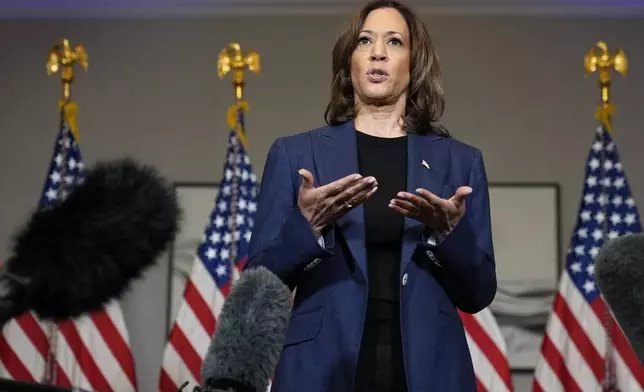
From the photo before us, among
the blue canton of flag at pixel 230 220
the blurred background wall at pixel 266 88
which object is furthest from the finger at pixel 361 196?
the blurred background wall at pixel 266 88

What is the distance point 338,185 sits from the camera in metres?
1.71

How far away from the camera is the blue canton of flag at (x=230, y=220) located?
4453 mm

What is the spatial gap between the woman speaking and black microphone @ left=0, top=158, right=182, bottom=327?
0.93 meters

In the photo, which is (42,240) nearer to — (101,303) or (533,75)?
(101,303)

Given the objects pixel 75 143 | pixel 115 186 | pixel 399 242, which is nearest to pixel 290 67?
pixel 75 143

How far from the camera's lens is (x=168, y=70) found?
521cm

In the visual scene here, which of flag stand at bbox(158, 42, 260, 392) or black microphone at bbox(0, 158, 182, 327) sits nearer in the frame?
black microphone at bbox(0, 158, 182, 327)

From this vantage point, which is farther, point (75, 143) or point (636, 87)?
point (636, 87)

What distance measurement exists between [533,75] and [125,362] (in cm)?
Answer: 250

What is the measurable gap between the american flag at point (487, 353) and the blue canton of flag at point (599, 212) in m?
0.43

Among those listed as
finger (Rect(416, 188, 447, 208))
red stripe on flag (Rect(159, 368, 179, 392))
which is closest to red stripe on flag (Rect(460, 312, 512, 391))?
red stripe on flag (Rect(159, 368, 179, 392))

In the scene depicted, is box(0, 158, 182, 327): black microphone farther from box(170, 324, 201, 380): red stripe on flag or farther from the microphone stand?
box(170, 324, 201, 380): red stripe on flag

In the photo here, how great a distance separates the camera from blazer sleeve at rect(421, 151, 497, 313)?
Result: 1.78 meters

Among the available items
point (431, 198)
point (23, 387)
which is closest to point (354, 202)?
point (431, 198)
